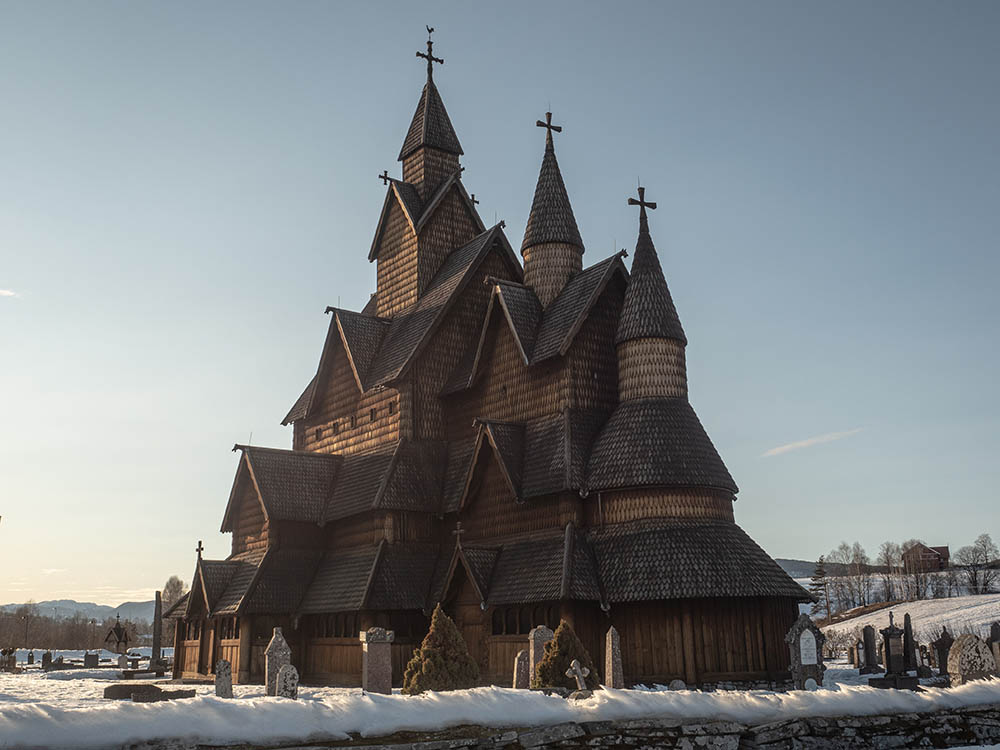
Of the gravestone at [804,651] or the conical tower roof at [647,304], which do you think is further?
the conical tower roof at [647,304]

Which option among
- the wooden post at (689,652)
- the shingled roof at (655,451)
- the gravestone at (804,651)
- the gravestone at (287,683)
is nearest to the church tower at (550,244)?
the shingled roof at (655,451)

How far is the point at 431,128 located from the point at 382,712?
3259 centimetres

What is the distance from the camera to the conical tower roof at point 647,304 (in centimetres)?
2794

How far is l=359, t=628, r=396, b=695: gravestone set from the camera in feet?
65.8

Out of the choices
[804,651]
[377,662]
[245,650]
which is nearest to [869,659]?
[804,651]

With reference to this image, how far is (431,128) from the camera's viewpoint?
39.2 meters

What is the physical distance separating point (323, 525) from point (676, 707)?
23609 millimetres

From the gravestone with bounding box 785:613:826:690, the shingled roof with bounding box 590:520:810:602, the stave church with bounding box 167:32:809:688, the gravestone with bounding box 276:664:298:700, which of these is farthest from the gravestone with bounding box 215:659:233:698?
the gravestone with bounding box 785:613:826:690

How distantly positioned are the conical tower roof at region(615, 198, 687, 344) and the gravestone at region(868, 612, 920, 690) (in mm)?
10584

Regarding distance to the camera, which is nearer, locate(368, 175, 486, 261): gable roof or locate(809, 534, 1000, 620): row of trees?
locate(368, 175, 486, 261): gable roof

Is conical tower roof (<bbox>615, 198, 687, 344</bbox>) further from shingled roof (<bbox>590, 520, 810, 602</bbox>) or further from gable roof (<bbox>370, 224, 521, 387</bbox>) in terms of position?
gable roof (<bbox>370, 224, 521, 387</bbox>)

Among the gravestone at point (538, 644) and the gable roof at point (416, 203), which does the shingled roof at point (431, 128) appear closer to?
the gable roof at point (416, 203)

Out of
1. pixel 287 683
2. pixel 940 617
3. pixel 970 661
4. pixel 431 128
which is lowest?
pixel 940 617

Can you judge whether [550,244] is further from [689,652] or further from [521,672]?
[521,672]
